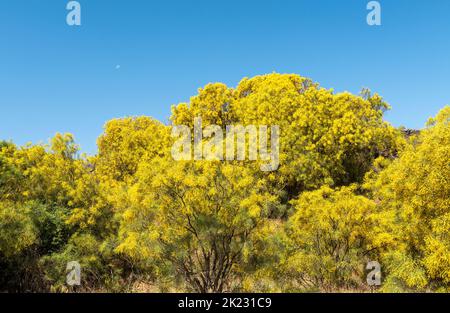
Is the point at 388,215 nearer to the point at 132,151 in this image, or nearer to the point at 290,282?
the point at 290,282

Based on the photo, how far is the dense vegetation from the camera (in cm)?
1584

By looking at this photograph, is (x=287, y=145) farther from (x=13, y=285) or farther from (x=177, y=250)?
(x=13, y=285)

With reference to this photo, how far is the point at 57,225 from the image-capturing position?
20797 millimetres

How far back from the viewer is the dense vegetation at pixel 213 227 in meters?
15.8

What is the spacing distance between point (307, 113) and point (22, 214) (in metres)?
21.7

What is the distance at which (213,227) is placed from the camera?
15914 millimetres

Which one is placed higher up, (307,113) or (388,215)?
(307,113)

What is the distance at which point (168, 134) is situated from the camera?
3950cm
